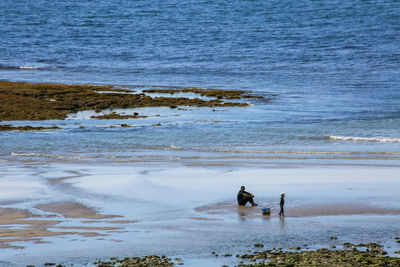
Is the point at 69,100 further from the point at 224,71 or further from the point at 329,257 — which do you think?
the point at 329,257

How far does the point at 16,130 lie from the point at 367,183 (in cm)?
2424

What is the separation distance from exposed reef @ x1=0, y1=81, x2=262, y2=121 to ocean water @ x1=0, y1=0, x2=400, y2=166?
1.81 meters

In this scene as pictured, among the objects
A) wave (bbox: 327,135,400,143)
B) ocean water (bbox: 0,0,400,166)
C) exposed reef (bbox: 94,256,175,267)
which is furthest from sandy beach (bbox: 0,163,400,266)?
wave (bbox: 327,135,400,143)

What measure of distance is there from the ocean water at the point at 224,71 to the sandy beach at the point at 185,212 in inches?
181

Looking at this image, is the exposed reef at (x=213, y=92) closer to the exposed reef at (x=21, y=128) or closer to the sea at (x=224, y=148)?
the sea at (x=224, y=148)

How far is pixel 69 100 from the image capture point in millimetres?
46562

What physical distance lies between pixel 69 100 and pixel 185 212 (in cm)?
3085

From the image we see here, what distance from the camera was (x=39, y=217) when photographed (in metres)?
17.2

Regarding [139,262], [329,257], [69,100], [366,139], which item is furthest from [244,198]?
[69,100]

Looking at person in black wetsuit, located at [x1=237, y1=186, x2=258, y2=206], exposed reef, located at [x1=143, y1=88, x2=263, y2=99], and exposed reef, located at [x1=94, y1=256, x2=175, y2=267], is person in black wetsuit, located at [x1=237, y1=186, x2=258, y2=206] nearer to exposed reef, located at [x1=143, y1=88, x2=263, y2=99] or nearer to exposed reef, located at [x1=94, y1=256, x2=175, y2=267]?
exposed reef, located at [x1=94, y1=256, x2=175, y2=267]

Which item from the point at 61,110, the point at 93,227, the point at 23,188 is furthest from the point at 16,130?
the point at 93,227

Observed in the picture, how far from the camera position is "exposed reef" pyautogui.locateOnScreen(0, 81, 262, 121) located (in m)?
42.6

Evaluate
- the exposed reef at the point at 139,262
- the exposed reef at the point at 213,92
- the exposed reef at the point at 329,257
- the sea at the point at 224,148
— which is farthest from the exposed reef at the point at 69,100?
the exposed reef at the point at 329,257

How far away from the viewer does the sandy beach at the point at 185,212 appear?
14008mm
